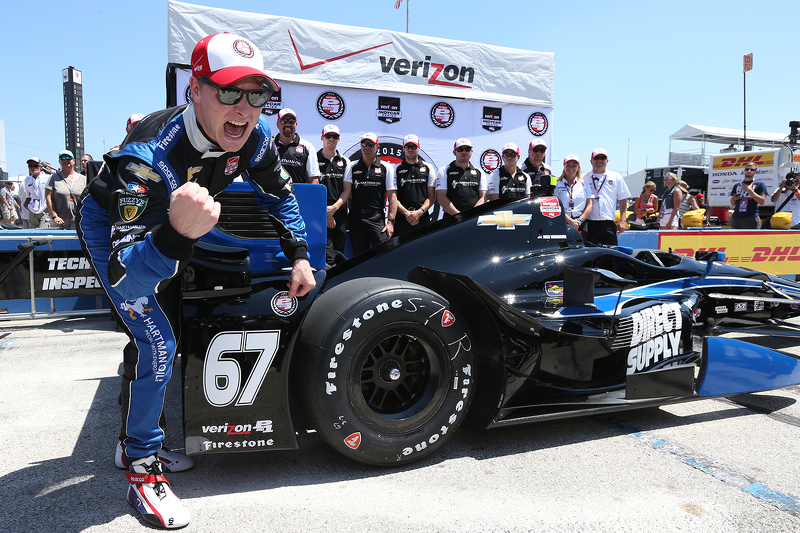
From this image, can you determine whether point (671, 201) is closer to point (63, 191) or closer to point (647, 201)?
point (647, 201)

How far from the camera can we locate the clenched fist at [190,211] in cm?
151

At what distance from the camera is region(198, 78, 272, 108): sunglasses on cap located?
1.88 m

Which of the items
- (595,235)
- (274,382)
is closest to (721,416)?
(274,382)

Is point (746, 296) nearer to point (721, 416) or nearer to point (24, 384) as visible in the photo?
point (721, 416)

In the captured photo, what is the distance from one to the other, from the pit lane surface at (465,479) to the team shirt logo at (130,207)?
1.06m

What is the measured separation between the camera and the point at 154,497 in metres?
1.94

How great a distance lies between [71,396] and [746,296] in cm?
415

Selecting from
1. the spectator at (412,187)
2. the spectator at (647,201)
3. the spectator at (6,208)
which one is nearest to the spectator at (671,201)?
the spectator at (647,201)

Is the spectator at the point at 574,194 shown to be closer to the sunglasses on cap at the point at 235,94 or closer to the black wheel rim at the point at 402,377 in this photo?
the black wheel rim at the point at 402,377

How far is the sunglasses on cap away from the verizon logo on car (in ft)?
19.4

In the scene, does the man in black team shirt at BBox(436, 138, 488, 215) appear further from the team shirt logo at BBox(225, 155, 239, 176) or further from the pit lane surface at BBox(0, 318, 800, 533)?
the team shirt logo at BBox(225, 155, 239, 176)

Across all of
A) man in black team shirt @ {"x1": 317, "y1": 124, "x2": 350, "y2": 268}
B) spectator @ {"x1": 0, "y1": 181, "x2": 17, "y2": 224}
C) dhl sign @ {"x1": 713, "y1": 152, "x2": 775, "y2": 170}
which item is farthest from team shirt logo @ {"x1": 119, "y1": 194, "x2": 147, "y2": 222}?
dhl sign @ {"x1": 713, "y1": 152, "x2": 775, "y2": 170}

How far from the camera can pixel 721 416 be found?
317 cm

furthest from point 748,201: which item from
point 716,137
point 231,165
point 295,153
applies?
point 716,137
